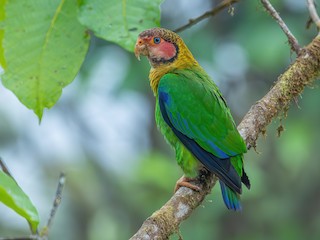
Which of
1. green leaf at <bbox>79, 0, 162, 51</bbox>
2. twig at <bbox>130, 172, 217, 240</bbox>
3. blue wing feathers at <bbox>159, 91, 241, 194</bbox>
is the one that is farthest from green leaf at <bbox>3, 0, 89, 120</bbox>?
blue wing feathers at <bbox>159, 91, 241, 194</bbox>

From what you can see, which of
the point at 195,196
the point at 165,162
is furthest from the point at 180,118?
the point at 165,162

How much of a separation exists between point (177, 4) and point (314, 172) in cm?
276

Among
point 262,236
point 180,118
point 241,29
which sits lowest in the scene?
point 262,236

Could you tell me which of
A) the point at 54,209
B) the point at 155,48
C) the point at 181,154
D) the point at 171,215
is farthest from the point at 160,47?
the point at 54,209

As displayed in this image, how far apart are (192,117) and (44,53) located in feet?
4.55

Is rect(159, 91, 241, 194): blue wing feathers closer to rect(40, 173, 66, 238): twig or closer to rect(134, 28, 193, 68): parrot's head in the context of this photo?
rect(134, 28, 193, 68): parrot's head

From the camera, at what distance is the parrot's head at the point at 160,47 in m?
3.46

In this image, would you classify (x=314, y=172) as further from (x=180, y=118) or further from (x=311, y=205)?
(x=180, y=118)

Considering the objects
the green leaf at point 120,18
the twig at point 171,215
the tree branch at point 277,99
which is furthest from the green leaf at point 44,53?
the tree branch at point 277,99

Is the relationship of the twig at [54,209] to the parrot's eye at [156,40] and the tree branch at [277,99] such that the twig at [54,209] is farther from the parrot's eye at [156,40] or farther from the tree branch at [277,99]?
the parrot's eye at [156,40]

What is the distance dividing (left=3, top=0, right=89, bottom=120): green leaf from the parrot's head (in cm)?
152

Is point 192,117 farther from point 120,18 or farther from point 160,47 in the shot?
point 120,18

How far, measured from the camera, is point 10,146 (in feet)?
27.5

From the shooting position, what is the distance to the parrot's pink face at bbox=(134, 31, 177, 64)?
11.4 ft
